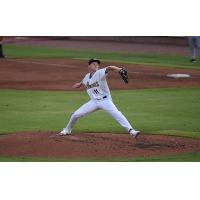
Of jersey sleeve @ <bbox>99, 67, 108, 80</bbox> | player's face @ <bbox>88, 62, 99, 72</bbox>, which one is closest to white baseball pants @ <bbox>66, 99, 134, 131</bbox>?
jersey sleeve @ <bbox>99, 67, 108, 80</bbox>

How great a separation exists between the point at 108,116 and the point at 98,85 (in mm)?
1574

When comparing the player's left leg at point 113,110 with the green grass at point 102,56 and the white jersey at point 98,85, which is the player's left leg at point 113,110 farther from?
the green grass at point 102,56

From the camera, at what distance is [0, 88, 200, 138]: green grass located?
1030 cm

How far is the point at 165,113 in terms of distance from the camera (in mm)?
10641

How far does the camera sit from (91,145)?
9.52 metres

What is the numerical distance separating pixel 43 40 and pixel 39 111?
1268mm

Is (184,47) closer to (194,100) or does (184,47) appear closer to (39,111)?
(194,100)

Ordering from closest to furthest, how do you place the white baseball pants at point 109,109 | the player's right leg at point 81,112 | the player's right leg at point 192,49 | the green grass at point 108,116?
the white baseball pants at point 109,109 → the player's right leg at point 81,112 → the green grass at point 108,116 → the player's right leg at point 192,49

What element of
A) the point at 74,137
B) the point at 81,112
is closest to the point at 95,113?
the point at 74,137

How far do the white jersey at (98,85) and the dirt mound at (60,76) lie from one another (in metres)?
1.70

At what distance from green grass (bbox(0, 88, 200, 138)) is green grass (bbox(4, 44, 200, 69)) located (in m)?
0.63

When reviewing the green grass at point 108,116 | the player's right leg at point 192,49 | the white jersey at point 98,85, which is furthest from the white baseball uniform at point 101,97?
the player's right leg at point 192,49

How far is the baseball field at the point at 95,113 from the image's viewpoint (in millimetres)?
9367

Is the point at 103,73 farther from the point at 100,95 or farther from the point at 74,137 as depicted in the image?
the point at 74,137
